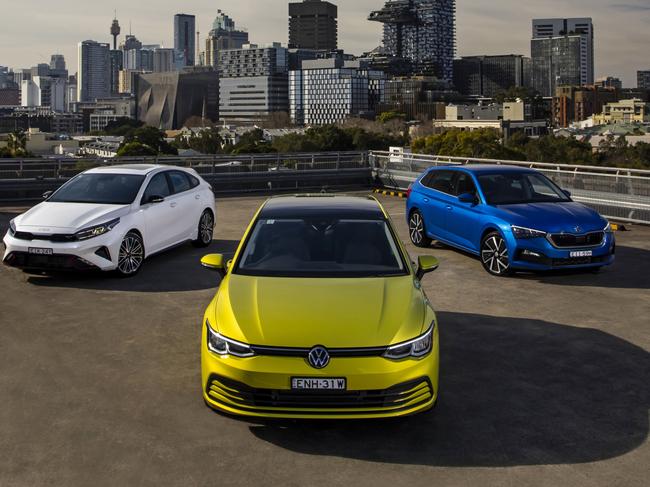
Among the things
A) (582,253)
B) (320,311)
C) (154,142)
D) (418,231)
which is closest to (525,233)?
(582,253)

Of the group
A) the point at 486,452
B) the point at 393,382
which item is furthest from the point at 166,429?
the point at 486,452

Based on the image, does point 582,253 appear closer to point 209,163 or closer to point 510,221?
point 510,221

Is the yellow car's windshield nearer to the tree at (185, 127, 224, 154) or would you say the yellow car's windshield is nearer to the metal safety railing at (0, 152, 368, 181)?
the metal safety railing at (0, 152, 368, 181)

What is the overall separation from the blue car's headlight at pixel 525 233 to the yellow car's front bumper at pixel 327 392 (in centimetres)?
629

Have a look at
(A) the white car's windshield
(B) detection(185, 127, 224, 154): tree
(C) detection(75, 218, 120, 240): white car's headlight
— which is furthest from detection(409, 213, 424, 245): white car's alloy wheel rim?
(B) detection(185, 127, 224, 154): tree

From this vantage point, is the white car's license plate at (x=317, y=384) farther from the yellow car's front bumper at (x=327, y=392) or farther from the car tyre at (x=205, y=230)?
the car tyre at (x=205, y=230)

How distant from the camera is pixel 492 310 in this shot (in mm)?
9789

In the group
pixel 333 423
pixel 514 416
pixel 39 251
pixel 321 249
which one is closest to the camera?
pixel 333 423

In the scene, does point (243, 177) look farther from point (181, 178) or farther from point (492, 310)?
point (492, 310)

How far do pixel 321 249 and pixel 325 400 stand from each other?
6.38 ft

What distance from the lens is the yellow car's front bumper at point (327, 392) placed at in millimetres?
5434

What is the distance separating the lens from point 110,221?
11453 mm

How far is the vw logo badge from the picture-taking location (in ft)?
17.9

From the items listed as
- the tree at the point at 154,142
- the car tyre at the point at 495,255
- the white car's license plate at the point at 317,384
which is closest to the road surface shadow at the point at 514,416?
the white car's license plate at the point at 317,384
